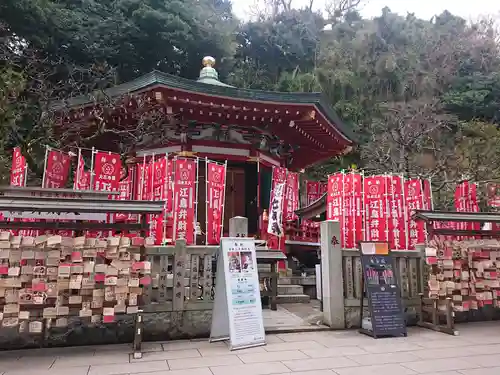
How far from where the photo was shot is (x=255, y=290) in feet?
18.3

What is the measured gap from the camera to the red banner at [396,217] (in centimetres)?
855

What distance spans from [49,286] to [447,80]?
1161 inches

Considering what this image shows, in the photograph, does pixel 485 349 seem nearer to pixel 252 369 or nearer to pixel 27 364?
pixel 252 369

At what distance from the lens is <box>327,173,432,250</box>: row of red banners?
8.49 metres

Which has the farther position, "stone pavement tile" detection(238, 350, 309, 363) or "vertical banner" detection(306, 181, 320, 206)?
"vertical banner" detection(306, 181, 320, 206)

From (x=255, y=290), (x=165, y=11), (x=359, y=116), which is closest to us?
(x=255, y=290)

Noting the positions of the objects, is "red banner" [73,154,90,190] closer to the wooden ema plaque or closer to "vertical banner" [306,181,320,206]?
the wooden ema plaque

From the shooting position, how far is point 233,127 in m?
10.6

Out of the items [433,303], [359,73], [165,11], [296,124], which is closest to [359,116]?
[359,73]

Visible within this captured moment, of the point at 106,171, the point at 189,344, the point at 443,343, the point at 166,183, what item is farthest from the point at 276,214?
the point at 443,343

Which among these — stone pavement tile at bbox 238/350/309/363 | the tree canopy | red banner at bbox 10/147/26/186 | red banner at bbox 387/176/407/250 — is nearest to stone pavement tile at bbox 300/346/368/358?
stone pavement tile at bbox 238/350/309/363

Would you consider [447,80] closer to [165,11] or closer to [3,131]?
[165,11]

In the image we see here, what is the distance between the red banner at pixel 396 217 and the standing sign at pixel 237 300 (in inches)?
169

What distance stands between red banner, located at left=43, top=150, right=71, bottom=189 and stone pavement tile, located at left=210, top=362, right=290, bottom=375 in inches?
235
